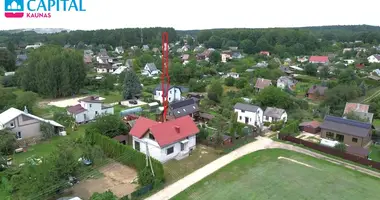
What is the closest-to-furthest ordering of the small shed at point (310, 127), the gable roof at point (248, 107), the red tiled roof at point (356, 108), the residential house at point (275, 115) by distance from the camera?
the small shed at point (310, 127), the gable roof at point (248, 107), the residential house at point (275, 115), the red tiled roof at point (356, 108)

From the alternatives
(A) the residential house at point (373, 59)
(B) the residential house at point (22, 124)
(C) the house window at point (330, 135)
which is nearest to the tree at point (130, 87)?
(B) the residential house at point (22, 124)

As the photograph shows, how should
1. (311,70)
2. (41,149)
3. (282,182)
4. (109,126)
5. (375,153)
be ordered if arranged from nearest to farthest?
(282,182) → (41,149) → (375,153) → (109,126) → (311,70)

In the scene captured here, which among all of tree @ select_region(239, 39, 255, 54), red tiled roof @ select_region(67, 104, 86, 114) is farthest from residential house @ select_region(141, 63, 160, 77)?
tree @ select_region(239, 39, 255, 54)

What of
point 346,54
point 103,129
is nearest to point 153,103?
point 103,129

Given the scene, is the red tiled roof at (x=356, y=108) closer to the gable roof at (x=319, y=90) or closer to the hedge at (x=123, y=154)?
the gable roof at (x=319, y=90)

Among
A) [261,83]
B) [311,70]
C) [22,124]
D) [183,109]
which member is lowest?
[22,124]

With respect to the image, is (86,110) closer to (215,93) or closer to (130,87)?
(130,87)

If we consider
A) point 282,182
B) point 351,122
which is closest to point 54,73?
point 282,182
